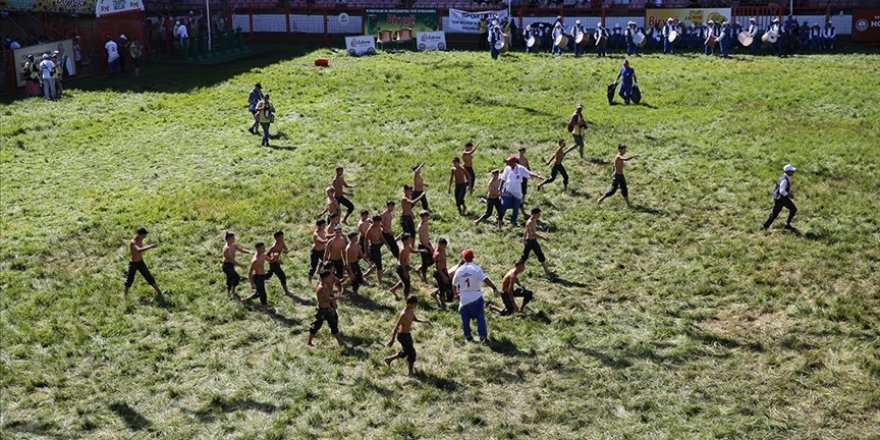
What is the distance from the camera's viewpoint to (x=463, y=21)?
50469 mm

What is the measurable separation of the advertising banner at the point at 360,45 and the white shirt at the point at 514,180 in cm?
2326

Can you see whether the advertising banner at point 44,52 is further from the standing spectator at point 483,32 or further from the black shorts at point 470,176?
the black shorts at point 470,176

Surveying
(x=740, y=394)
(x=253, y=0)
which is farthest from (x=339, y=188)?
(x=253, y=0)

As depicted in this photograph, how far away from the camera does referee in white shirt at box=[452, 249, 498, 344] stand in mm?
19172

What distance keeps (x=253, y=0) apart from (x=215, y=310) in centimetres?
3862

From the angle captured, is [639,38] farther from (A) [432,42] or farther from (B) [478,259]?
(B) [478,259]

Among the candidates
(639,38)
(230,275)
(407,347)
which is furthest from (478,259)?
(639,38)

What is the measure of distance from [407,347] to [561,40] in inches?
1180

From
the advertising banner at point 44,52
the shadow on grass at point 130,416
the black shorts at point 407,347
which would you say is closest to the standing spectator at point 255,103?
the advertising banner at point 44,52

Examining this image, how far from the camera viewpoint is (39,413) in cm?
1778

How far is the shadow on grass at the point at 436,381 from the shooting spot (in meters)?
18.1

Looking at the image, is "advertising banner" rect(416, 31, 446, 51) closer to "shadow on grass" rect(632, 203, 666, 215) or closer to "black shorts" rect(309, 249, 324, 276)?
"shadow on grass" rect(632, 203, 666, 215)

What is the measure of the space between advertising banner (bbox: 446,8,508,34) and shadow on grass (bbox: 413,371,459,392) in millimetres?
33876

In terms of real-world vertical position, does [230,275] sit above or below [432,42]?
below
